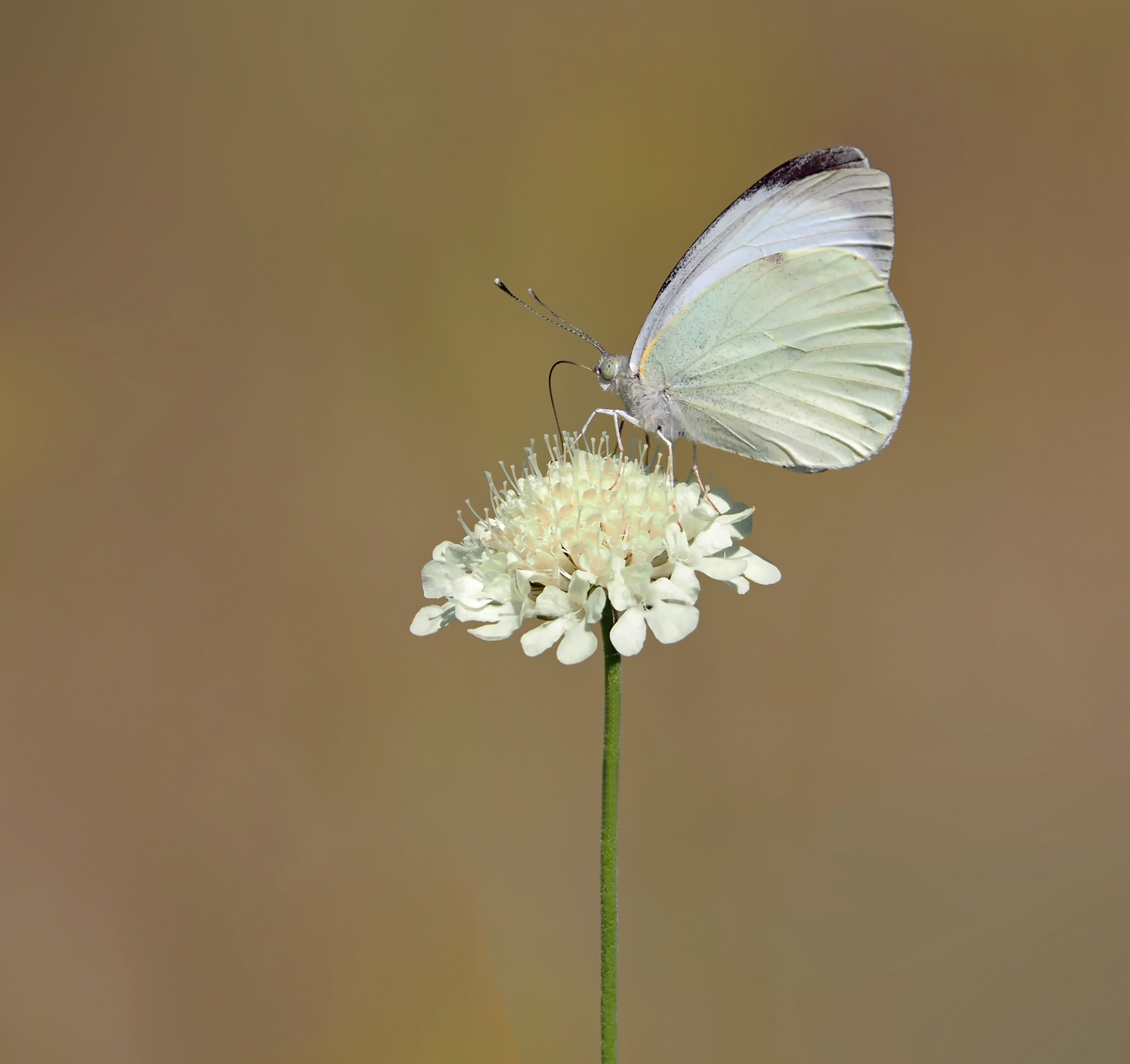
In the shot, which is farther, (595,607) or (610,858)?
(595,607)

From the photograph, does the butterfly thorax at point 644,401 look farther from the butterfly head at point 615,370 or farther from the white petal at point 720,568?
the white petal at point 720,568

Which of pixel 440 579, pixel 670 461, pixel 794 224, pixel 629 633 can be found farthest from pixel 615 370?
pixel 629 633

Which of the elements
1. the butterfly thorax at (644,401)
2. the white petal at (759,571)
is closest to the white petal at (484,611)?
the white petal at (759,571)

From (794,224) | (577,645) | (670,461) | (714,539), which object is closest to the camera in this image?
(577,645)

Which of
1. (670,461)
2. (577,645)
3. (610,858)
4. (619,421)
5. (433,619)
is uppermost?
(619,421)

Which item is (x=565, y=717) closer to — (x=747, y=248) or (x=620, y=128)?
(x=747, y=248)

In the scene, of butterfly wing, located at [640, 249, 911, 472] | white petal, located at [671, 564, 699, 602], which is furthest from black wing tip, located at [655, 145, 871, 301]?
white petal, located at [671, 564, 699, 602]

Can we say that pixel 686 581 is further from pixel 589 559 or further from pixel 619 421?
pixel 619 421

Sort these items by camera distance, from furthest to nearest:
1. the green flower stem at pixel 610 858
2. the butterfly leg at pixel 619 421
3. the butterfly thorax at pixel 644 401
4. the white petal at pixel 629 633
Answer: the butterfly thorax at pixel 644 401
the butterfly leg at pixel 619 421
the white petal at pixel 629 633
the green flower stem at pixel 610 858

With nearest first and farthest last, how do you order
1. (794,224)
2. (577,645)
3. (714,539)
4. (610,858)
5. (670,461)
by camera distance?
1. (610,858)
2. (577,645)
3. (714,539)
4. (670,461)
5. (794,224)
